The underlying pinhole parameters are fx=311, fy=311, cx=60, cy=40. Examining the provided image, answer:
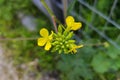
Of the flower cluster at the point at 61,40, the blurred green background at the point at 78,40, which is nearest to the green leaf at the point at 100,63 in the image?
the blurred green background at the point at 78,40

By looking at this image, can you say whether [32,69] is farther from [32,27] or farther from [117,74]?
[117,74]

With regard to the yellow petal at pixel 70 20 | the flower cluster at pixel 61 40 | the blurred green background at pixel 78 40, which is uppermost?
the blurred green background at pixel 78 40

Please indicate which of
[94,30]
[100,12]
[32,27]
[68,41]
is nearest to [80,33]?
[94,30]

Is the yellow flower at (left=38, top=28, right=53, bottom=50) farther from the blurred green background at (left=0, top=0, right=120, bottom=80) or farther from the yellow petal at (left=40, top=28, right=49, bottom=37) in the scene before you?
the blurred green background at (left=0, top=0, right=120, bottom=80)

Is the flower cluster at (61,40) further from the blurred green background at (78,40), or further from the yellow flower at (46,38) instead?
the blurred green background at (78,40)

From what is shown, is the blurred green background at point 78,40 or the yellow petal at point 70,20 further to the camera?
the blurred green background at point 78,40

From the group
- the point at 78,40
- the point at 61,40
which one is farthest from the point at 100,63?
the point at 61,40

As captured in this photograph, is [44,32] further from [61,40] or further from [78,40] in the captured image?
A: [78,40]

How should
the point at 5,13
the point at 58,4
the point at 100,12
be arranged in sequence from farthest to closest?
the point at 5,13
the point at 58,4
the point at 100,12

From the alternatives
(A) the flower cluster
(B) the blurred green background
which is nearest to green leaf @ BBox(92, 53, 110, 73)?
(B) the blurred green background
